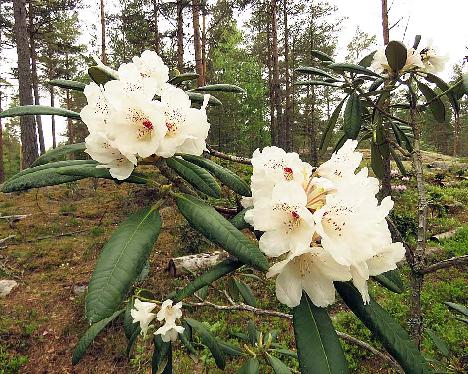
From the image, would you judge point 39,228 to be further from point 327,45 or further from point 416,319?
point 327,45

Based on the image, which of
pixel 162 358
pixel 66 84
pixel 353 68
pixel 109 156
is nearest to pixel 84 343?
pixel 162 358

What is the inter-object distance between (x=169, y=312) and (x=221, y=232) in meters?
1.03

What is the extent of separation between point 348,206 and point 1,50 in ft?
72.0

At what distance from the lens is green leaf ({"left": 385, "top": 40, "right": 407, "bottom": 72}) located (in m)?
1.44

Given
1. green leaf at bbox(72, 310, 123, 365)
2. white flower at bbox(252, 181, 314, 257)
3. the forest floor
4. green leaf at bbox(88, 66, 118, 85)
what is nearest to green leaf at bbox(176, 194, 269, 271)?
white flower at bbox(252, 181, 314, 257)

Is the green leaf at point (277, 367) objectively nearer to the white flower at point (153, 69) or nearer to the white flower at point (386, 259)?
the white flower at point (386, 259)

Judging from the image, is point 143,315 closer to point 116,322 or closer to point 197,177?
point 197,177

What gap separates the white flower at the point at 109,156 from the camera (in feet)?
2.63

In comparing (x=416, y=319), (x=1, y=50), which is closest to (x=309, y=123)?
(x=1, y=50)

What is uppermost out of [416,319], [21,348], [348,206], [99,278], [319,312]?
[348,206]

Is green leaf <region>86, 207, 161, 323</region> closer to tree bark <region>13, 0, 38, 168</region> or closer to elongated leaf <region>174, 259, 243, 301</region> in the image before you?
elongated leaf <region>174, 259, 243, 301</region>

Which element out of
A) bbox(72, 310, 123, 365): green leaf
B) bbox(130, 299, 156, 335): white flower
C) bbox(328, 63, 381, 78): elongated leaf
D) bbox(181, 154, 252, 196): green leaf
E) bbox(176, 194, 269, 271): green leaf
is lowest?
bbox(72, 310, 123, 365): green leaf

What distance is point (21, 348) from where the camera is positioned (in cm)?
399

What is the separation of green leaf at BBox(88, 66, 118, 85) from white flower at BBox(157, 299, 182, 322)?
1.05 meters
